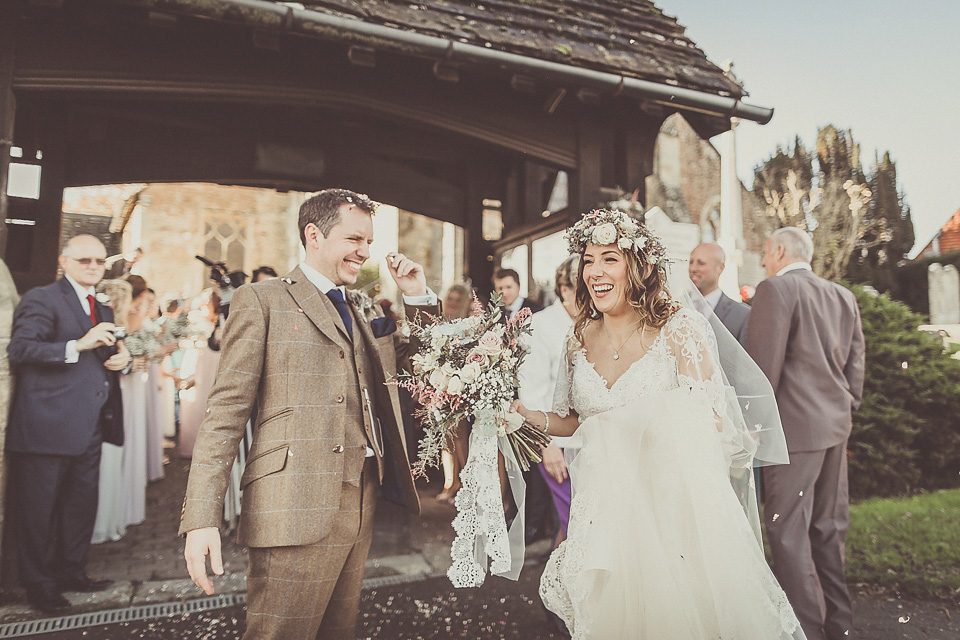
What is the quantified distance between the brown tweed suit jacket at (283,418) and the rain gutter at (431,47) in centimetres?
263

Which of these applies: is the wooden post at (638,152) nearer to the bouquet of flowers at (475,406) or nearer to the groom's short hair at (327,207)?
the bouquet of flowers at (475,406)

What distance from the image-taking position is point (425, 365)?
2.73 metres

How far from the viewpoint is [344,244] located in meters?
2.68

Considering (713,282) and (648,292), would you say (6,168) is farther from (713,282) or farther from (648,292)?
(713,282)

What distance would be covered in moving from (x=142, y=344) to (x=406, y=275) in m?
3.50

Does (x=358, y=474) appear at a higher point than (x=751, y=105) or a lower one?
lower

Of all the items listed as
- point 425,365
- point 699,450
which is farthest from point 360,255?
point 699,450

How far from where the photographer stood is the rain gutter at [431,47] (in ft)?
13.8

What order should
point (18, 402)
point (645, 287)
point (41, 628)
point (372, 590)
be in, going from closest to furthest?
point (645, 287), point (41, 628), point (18, 402), point (372, 590)

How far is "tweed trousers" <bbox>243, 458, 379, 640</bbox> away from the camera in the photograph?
7.75 feet

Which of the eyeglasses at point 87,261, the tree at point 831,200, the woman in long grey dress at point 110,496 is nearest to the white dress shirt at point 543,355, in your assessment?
the eyeglasses at point 87,261

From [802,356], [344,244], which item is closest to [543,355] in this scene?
[802,356]

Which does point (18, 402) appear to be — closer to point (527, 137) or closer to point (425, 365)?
point (425, 365)

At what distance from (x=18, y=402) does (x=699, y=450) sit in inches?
171
